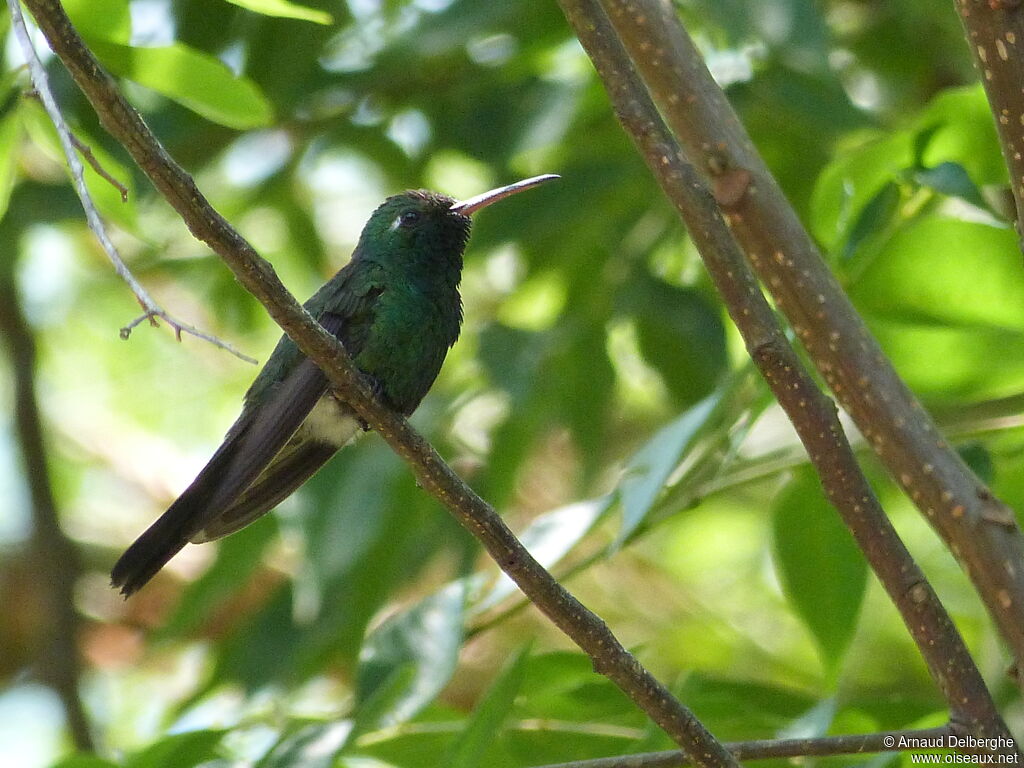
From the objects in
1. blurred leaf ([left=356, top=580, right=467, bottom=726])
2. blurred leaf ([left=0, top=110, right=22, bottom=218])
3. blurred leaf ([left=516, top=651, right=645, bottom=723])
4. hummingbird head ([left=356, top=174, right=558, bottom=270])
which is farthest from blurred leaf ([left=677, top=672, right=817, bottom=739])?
blurred leaf ([left=0, top=110, right=22, bottom=218])

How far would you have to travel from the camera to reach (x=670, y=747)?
300 cm

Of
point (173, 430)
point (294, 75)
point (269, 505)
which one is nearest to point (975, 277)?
point (269, 505)

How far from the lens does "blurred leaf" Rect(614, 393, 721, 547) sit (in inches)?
113

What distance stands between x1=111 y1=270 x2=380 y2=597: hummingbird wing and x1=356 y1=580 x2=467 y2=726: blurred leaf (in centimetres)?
54

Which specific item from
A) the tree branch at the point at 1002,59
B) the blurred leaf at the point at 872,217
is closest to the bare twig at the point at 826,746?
the tree branch at the point at 1002,59

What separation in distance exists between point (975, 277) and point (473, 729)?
1.56 meters

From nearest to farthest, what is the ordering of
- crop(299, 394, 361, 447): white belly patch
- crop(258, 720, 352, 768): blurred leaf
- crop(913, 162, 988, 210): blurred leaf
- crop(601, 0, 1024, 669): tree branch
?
1. crop(601, 0, 1024, 669): tree branch
2. crop(913, 162, 988, 210): blurred leaf
3. crop(258, 720, 352, 768): blurred leaf
4. crop(299, 394, 361, 447): white belly patch

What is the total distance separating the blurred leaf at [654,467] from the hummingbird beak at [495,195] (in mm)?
955

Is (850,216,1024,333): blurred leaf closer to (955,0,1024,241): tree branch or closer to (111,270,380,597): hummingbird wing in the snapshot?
(955,0,1024,241): tree branch

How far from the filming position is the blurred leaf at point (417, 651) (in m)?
3.01

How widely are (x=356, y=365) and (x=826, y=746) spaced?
1918 millimetres

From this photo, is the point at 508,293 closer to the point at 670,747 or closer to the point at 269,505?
the point at 269,505

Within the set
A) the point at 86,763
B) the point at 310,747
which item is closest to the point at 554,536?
the point at 310,747

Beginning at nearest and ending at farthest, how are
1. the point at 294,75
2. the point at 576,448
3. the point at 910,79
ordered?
the point at 294,75, the point at 576,448, the point at 910,79
